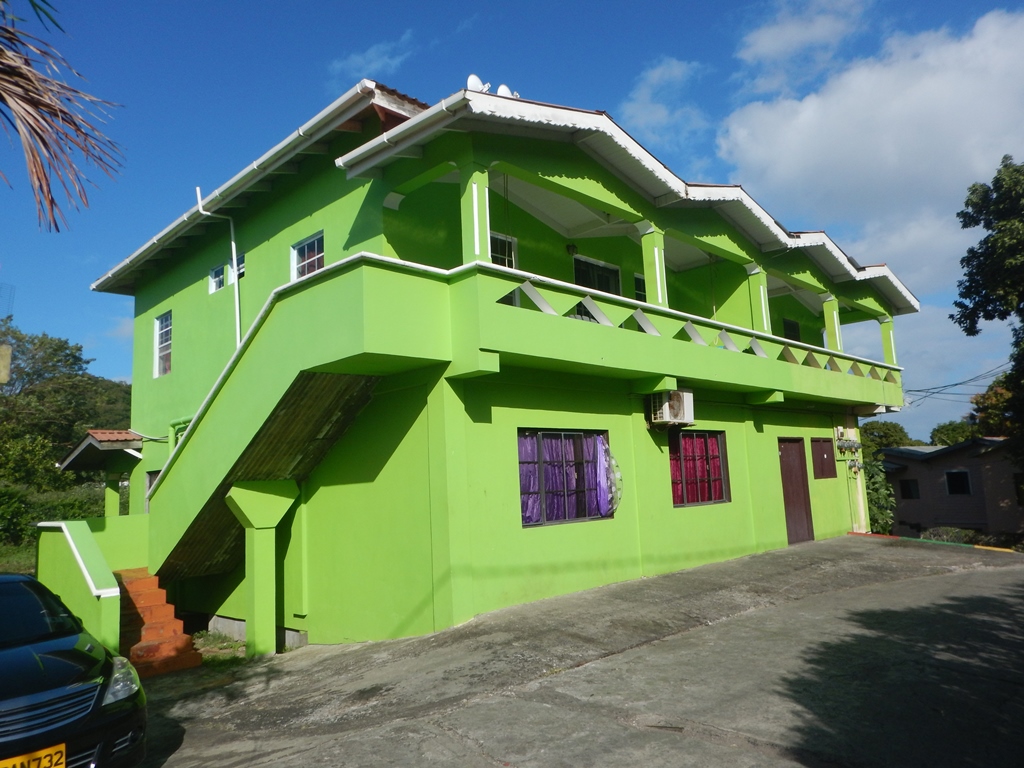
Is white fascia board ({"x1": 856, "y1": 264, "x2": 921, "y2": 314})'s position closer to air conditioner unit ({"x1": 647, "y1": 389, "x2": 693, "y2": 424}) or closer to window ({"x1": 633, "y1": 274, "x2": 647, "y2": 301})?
window ({"x1": 633, "y1": 274, "x2": 647, "y2": 301})

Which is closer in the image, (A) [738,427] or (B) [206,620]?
(B) [206,620]

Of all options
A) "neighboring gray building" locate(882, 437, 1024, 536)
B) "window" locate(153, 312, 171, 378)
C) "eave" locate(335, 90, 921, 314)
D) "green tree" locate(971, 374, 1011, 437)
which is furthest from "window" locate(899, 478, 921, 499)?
"window" locate(153, 312, 171, 378)

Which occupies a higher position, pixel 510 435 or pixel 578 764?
pixel 510 435

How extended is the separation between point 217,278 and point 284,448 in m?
5.66

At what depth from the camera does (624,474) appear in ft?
34.3

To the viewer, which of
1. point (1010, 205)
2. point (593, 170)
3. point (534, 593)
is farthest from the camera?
point (1010, 205)

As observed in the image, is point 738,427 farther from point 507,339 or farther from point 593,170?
point 507,339

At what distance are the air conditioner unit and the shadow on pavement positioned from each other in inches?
139

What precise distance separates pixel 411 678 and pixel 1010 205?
63.0ft

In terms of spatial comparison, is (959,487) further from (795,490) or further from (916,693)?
(916,693)

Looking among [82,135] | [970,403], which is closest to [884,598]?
[82,135]

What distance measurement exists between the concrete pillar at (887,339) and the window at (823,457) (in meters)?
2.89

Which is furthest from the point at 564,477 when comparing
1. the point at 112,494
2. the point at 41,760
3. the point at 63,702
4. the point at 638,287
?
the point at 112,494

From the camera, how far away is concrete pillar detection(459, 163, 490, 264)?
8.18 meters
